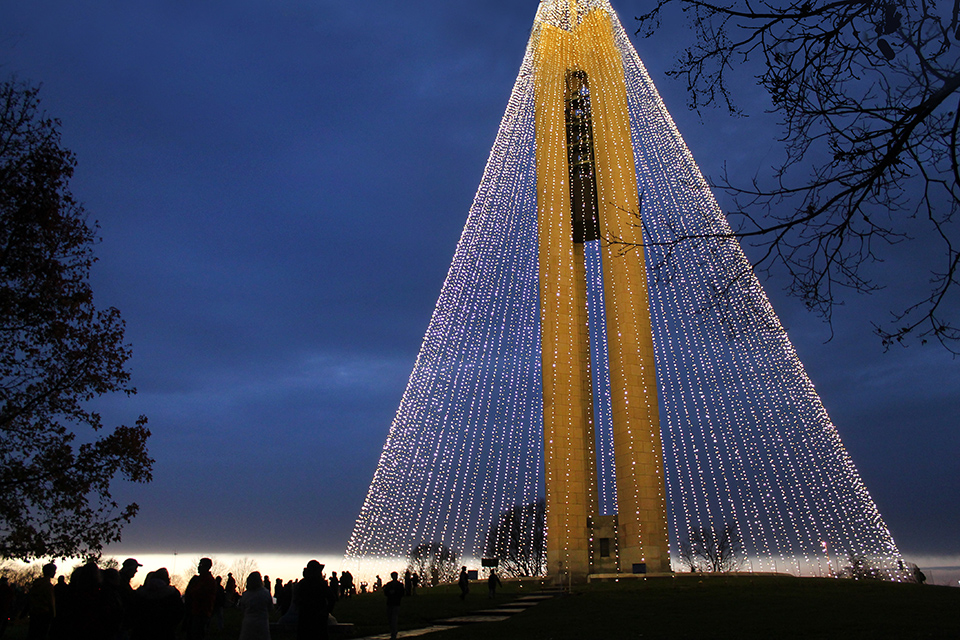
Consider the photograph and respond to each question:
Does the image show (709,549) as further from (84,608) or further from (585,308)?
(84,608)

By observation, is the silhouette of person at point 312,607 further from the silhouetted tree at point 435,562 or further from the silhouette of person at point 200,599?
the silhouetted tree at point 435,562

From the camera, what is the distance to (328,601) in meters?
5.80

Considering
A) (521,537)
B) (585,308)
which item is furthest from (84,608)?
(521,537)

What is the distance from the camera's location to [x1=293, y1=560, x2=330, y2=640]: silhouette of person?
565 cm

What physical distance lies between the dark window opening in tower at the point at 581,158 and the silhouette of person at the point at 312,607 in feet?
85.0

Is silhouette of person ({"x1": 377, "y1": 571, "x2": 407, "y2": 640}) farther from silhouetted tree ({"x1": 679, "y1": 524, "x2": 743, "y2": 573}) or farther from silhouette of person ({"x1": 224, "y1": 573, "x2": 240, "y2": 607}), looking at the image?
silhouetted tree ({"x1": 679, "y1": 524, "x2": 743, "y2": 573})

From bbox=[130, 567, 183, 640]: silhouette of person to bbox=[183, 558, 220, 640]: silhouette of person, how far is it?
1.43 m

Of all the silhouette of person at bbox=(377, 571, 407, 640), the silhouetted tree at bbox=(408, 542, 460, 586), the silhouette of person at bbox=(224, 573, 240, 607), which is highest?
the silhouetted tree at bbox=(408, 542, 460, 586)

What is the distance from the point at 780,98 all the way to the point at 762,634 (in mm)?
6322

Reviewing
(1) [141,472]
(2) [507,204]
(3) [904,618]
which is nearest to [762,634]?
(3) [904,618]

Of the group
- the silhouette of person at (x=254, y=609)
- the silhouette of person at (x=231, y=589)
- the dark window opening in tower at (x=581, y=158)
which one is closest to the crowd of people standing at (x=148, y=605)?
the silhouette of person at (x=254, y=609)

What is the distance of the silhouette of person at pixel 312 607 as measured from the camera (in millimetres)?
5648

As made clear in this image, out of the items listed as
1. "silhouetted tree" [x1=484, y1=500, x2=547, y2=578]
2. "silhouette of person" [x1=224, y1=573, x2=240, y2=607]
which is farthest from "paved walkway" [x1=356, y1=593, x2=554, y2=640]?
"silhouetted tree" [x1=484, y1=500, x2=547, y2=578]

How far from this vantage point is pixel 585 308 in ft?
96.2
